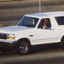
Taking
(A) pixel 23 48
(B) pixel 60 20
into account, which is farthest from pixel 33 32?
(B) pixel 60 20

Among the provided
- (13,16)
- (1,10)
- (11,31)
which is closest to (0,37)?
(11,31)

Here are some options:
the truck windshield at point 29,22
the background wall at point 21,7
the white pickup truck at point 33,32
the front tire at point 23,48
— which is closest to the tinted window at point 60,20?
the white pickup truck at point 33,32

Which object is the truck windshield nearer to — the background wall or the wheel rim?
the wheel rim

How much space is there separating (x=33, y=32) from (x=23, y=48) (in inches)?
33.4

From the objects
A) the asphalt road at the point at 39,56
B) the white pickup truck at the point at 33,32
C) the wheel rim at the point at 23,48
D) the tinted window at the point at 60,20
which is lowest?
the asphalt road at the point at 39,56

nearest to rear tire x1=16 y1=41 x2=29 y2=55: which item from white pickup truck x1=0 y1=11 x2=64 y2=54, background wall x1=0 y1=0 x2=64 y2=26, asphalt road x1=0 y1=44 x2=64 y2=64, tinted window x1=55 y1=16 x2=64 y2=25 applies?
white pickup truck x1=0 y1=11 x2=64 y2=54

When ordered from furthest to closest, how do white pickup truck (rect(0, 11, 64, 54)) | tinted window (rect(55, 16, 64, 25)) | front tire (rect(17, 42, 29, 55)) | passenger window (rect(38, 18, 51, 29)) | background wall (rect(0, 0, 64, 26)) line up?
background wall (rect(0, 0, 64, 26)) → tinted window (rect(55, 16, 64, 25)) → passenger window (rect(38, 18, 51, 29)) → front tire (rect(17, 42, 29, 55)) → white pickup truck (rect(0, 11, 64, 54))

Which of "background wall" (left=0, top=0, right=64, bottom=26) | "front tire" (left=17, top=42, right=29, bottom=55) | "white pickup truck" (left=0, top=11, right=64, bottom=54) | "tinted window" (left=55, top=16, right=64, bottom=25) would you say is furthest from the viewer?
"background wall" (left=0, top=0, right=64, bottom=26)

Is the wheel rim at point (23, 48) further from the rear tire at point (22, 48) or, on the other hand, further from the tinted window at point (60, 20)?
the tinted window at point (60, 20)

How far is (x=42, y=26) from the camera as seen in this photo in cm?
1614

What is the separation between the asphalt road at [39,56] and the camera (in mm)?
13905

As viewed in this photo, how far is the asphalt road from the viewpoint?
547 inches

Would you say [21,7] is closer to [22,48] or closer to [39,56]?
[22,48]

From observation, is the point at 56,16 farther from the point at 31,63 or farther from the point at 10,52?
the point at 31,63
